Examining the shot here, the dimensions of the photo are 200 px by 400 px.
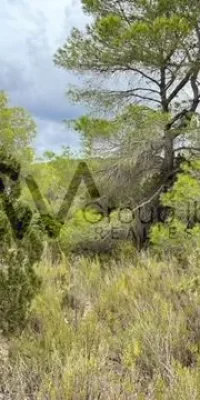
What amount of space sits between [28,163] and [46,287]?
44.9ft

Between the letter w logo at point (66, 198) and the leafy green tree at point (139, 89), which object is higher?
the leafy green tree at point (139, 89)

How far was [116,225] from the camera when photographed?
397 inches

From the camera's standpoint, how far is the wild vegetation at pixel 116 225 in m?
4.15

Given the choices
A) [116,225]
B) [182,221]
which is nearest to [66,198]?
[116,225]

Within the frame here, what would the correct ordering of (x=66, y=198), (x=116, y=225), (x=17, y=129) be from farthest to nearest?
(x=17, y=129) < (x=66, y=198) < (x=116, y=225)

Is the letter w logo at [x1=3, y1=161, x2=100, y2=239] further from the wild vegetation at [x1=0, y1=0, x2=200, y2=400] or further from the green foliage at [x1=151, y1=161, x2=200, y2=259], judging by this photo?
the green foliage at [x1=151, y1=161, x2=200, y2=259]

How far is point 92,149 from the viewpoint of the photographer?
1054 centimetres

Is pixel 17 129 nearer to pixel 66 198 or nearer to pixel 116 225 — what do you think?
pixel 66 198

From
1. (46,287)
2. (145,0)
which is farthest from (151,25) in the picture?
(46,287)

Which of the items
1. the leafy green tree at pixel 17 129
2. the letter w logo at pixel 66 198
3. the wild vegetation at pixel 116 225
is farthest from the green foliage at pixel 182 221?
the leafy green tree at pixel 17 129

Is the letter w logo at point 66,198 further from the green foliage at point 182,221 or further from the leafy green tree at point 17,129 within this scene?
the leafy green tree at point 17,129

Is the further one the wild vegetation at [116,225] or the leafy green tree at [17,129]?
the leafy green tree at [17,129]

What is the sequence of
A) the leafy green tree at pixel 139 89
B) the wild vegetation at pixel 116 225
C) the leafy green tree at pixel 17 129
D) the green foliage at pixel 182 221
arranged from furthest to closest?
1. the leafy green tree at pixel 17 129
2. the leafy green tree at pixel 139 89
3. the green foliage at pixel 182 221
4. the wild vegetation at pixel 116 225

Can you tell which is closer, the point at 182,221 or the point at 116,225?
the point at 182,221
